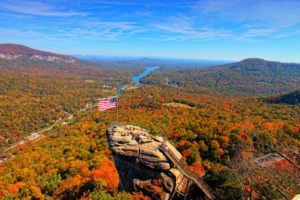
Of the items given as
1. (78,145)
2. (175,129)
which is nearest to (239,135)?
(175,129)

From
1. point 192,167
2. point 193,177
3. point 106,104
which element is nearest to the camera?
point 193,177

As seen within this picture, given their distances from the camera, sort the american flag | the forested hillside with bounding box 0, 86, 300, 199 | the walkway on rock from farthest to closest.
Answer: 1. the american flag
2. the walkway on rock
3. the forested hillside with bounding box 0, 86, 300, 199

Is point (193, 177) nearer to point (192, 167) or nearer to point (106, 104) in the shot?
point (192, 167)

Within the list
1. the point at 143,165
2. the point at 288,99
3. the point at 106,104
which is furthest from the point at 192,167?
the point at 288,99

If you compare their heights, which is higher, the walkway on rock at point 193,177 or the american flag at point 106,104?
the american flag at point 106,104

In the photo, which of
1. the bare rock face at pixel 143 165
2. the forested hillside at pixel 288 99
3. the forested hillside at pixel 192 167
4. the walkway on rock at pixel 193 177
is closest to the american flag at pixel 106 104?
the bare rock face at pixel 143 165

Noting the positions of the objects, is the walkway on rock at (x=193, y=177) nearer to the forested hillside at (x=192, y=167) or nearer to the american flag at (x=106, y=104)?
the forested hillside at (x=192, y=167)

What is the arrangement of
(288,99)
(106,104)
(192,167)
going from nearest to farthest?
(106,104)
(192,167)
(288,99)

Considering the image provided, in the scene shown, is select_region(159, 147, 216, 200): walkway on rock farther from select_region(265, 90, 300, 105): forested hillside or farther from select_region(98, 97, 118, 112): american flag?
select_region(265, 90, 300, 105): forested hillside

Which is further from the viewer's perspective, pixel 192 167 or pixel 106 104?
pixel 192 167

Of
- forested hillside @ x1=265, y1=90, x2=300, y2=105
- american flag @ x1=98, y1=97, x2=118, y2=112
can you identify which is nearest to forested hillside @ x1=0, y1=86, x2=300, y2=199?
american flag @ x1=98, y1=97, x2=118, y2=112
